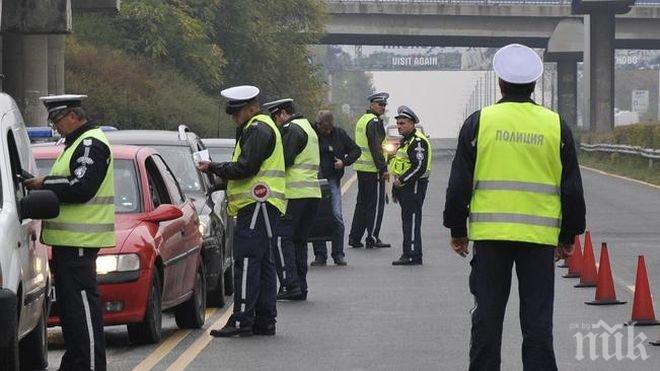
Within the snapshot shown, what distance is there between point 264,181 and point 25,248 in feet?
11.0

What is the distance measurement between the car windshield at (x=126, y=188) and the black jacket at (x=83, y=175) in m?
2.65

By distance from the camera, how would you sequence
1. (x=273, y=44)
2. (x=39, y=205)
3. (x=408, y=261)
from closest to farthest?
1. (x=39, y=205)
2. (x=408, y=261)
3. (x=273, y=44)

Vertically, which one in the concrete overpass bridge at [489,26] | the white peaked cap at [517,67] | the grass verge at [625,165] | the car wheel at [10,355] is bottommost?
the grass verge at [625,165]

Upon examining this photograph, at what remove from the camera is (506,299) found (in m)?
8.77

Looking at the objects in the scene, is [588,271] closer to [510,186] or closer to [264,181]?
[264,181]

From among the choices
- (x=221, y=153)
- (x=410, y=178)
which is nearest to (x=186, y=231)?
(x=221, y=153)

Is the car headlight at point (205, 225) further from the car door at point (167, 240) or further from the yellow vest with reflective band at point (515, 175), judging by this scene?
the yellow vest with reflective band at point (515, 175)

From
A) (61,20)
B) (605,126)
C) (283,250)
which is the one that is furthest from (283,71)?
(283,250)

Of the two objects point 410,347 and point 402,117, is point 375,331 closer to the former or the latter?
point 410,347

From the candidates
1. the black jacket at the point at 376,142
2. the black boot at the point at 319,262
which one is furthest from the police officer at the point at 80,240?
the black jacket at the point at 376,142

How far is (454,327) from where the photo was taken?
45.1 ft

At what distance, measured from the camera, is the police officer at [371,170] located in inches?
886

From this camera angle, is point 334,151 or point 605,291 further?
point 334,151

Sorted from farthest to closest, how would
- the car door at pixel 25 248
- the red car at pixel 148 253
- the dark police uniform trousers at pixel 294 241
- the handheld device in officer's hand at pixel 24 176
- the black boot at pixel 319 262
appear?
the black boot at pixel 319 262
the dark police uniform trousers at pixel 294 241
the red car at pixel 148 253
the handheld device in officer's hand at pixel 24 176
the car door at pixel 25 248
